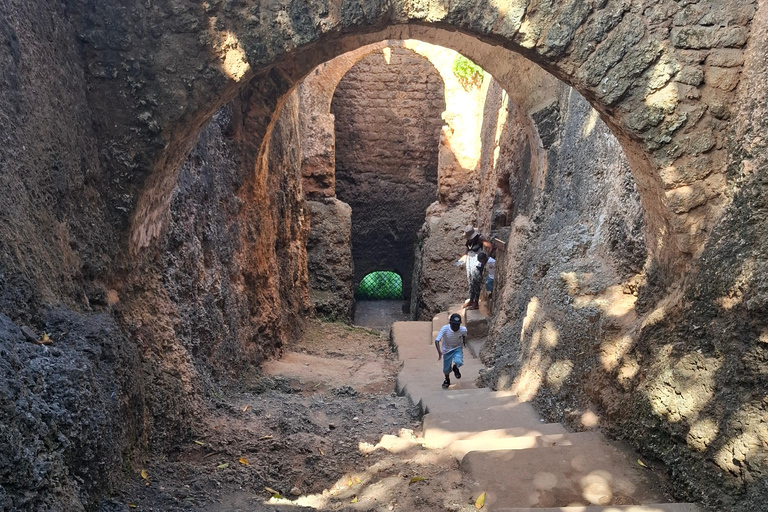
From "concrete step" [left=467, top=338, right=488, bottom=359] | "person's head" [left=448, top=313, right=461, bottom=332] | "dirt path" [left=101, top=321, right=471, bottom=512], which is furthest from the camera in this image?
"concrete step" [left=467, top=338, right=488, bottom=359]

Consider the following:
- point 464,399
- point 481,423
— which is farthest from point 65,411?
point 464,399

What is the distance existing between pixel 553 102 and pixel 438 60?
513 cm

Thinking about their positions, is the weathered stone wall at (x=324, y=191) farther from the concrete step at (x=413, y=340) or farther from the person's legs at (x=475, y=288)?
the person's legs at (x=475, y=288)

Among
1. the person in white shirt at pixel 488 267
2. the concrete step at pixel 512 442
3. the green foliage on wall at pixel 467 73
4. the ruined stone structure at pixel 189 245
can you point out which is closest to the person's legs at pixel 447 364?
the ruined stone structure at pixel 189 245

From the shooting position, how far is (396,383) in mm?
6156

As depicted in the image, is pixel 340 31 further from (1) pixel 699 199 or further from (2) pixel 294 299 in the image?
(2) pixel 294 299

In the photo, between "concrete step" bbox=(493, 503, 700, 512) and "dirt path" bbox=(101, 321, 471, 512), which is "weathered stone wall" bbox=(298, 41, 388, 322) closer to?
"dirt path" bbox=(101, 321, 471, 512)

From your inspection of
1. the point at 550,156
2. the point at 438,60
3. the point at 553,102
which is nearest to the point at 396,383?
the point at 550,156

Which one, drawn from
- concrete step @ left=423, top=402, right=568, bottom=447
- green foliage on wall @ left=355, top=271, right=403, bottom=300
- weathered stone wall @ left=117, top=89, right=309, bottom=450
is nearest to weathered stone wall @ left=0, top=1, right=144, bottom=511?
weathered stone wall @ left=117, top=89, right=309, bottom=450

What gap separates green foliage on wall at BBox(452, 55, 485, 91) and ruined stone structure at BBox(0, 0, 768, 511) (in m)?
6.46

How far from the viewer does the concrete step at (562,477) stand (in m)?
2.71

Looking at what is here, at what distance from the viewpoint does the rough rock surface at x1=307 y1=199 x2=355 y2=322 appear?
10.8 meters

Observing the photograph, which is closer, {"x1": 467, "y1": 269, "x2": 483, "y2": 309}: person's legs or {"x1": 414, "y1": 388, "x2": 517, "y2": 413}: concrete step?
{"x1": 414, "y1": 388, "x2": 517, "y2": 413}: concrete step

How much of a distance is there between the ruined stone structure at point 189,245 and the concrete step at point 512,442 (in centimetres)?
25
